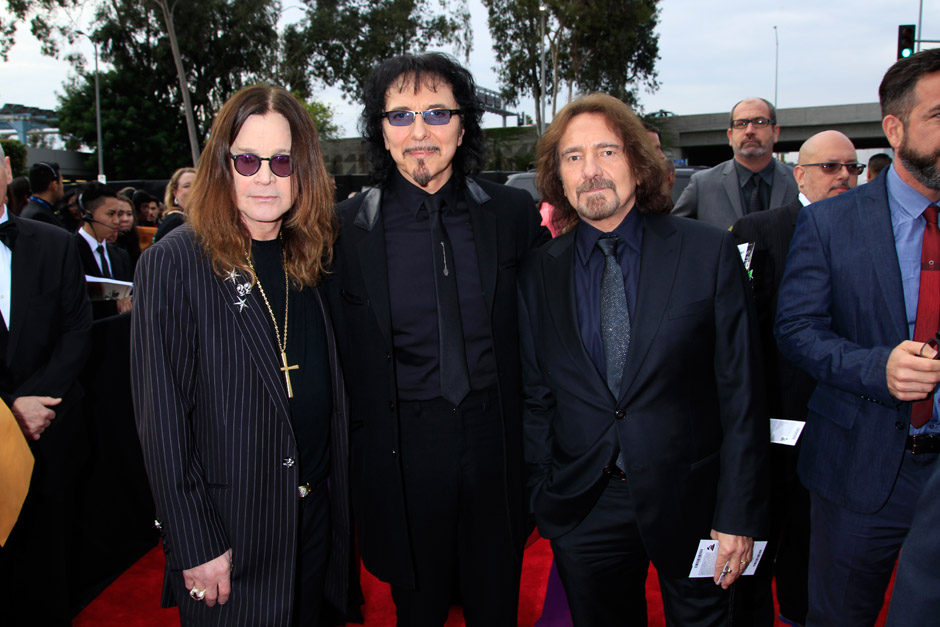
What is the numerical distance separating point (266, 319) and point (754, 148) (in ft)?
12.0

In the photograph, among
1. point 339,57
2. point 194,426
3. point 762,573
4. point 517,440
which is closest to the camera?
point 194,426

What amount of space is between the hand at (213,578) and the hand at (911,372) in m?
2.03

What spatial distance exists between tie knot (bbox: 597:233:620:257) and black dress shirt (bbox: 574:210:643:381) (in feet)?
0.09

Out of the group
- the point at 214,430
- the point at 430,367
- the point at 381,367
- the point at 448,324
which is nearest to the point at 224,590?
the point at 214,430

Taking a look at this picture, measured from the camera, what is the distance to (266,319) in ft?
6.72

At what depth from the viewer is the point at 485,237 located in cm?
251

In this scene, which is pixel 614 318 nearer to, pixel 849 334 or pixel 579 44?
pixel 849 334

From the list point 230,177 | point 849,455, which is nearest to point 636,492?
point 849,455

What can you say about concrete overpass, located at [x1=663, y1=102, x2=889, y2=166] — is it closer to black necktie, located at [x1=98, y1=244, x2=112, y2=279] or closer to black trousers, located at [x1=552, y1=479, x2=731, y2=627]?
black necktie, located at [x1=98, y1=244, x2=112, y2=279]

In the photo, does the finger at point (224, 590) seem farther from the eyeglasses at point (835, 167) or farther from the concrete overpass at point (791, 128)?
the concrete overpass at point (791, 128)

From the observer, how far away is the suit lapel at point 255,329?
1.98 metres

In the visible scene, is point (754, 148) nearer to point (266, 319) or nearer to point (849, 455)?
point (849, 455)

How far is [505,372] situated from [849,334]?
1.19m

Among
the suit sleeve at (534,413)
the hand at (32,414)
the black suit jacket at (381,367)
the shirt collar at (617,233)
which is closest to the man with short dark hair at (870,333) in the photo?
the shirt collar at (617,233)
